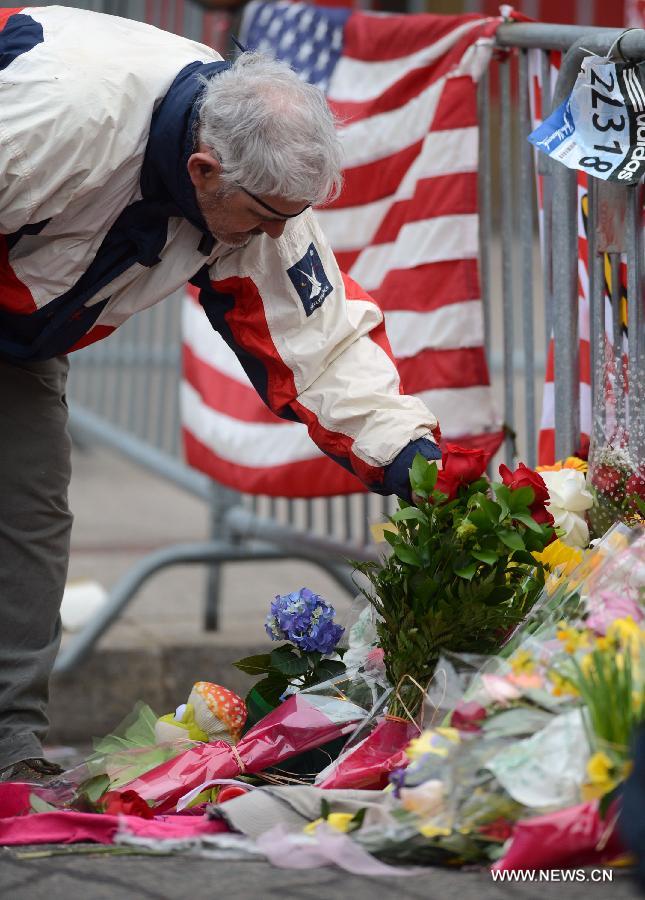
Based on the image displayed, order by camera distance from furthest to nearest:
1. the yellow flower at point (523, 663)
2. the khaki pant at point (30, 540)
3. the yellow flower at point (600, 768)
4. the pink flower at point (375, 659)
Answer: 1. the khaki pant at point (30, 540)
2. the pink flower at point (375, 659)
3. the yellow flower at point (523, 663)
4. the yellow flower at point (600, 768)

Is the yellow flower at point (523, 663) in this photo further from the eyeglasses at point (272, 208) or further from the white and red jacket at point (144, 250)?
the eyeglasses at point (272, 208)

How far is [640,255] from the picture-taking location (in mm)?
3357

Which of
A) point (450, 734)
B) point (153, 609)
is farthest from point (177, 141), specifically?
point (153, 609)

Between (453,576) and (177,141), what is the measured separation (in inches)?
37.7

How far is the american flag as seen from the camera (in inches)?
170

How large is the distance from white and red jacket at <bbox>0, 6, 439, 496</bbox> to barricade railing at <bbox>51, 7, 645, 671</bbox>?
17.2 inches

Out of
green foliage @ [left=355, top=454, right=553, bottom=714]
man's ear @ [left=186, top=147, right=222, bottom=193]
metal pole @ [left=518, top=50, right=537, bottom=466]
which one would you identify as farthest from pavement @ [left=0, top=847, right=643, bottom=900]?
metal pole @ [left=518, top=50, right=537, bottom=466]

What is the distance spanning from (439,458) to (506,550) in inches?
12.9

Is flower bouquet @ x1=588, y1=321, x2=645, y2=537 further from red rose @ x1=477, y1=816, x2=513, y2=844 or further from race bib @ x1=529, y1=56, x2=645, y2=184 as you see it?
red rose @ x1=477, y1=816, x2=513, y2=844

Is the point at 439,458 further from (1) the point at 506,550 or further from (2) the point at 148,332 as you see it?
(2) the point at 148,332

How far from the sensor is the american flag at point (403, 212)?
4.31 meters

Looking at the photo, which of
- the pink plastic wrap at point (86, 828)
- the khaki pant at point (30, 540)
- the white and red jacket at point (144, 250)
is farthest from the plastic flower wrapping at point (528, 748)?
the khaki pant at point (30, 540)

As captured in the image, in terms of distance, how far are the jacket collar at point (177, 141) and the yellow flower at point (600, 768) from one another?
1360mm

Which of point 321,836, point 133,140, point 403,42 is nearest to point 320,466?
point 403,42
